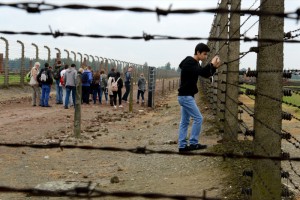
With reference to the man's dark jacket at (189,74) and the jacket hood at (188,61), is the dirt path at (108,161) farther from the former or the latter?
the jacket hood at (188,61)

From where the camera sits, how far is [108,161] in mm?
8070

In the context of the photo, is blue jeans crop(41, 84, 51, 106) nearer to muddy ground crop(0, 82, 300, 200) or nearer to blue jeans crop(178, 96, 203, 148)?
muddy ground crop(0, 82, 300, 200)

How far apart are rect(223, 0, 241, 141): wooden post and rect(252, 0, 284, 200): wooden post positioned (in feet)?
11.5

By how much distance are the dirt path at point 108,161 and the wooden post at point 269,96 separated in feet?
4.58

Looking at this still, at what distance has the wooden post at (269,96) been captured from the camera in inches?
149

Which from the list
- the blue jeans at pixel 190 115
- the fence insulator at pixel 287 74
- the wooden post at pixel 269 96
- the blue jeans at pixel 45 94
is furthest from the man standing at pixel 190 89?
the blue jeans at pixel 45 94

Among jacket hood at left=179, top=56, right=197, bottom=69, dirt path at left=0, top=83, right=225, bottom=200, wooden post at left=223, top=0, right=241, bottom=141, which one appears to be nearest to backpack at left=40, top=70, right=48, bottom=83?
dirt path at left=0, top=83, right=225, bottom=200

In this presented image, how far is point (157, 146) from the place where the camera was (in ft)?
29.8

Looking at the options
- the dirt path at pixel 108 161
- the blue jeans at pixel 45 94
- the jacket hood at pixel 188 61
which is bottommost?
the dirt path at pixel 108 161

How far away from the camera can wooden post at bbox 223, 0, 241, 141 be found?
7.43 meters

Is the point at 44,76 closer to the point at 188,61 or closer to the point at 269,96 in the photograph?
the point at 188,61

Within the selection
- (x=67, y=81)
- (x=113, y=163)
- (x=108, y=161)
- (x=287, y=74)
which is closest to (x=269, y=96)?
(x=287, y=74)

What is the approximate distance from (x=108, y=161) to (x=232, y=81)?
8.36ft

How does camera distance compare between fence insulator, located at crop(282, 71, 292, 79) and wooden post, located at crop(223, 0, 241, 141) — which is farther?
wooden post, located at crop(223, 0, 241, 141)
